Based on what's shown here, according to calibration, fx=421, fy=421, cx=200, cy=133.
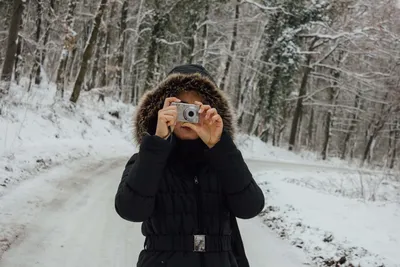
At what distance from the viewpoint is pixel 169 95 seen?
91.5 inches

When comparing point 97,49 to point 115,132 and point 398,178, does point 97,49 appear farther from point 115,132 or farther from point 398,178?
point 398,178

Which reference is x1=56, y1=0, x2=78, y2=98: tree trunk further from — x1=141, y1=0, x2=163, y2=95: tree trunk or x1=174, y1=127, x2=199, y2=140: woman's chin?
x1=174, y1=127, x2=199, y2=140: woman's chin

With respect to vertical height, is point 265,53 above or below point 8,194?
above

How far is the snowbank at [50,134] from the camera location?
8781mm

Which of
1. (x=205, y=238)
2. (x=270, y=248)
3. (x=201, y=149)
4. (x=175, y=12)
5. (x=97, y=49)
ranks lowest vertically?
(x=270, y=248)

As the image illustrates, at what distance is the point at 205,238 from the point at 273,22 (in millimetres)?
28428

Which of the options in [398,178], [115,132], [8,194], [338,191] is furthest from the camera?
[115,132]

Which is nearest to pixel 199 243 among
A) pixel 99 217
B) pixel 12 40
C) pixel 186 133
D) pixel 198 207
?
pixel 198 207

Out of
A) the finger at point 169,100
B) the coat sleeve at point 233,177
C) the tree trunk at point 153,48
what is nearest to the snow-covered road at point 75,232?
the coat sleeve at point 233,177

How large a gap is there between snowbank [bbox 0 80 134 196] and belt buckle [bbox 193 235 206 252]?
5712 mm

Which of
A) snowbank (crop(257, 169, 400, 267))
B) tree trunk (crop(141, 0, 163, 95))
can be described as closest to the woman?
snowbank (crop(257, 169, 400, 267))

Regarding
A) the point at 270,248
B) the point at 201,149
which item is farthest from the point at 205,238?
the point at 270,248

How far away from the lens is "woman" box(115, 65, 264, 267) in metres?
2.05

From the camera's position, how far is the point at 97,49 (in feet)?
91.1
